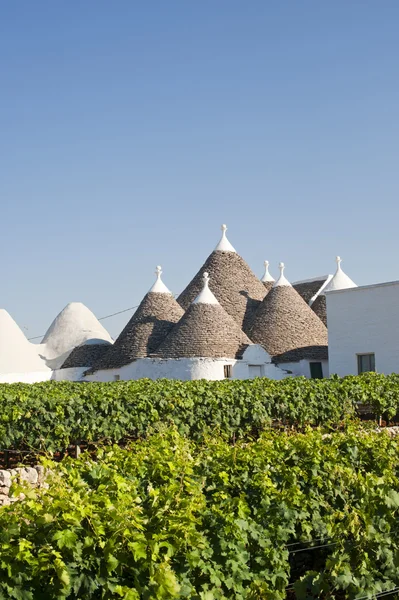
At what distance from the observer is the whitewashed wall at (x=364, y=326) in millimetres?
28062

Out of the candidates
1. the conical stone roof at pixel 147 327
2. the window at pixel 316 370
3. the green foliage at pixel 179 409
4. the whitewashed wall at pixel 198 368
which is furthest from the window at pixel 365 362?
the green foliage at pixel 179 409

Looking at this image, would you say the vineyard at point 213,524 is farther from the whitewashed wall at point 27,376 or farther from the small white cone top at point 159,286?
the whitewashed wall at point 27,376

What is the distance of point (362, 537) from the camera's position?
5762 mm

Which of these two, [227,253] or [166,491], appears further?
[227,253]

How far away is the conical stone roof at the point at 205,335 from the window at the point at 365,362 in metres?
4.38

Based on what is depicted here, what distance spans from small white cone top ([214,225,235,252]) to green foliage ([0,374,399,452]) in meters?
16.8

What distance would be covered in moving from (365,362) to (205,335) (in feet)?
20.4

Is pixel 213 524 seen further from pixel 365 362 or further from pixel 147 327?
pixel 147 327

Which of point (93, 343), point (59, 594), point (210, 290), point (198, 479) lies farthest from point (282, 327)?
point (59, 594)

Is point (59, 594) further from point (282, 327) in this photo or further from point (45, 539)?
point (282, 327)

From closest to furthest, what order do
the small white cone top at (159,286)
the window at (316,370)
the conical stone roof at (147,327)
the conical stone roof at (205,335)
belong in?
the conical stone roof at (205,335) < the conical stone roof at (147,327) < the window at (316,370) < the small white cone top at (159,286)

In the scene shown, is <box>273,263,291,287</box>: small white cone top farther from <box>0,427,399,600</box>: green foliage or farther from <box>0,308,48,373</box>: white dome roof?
<box>0,427,399,600</box>: green foliage

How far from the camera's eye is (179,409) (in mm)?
15359

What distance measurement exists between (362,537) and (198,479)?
1.33 m
